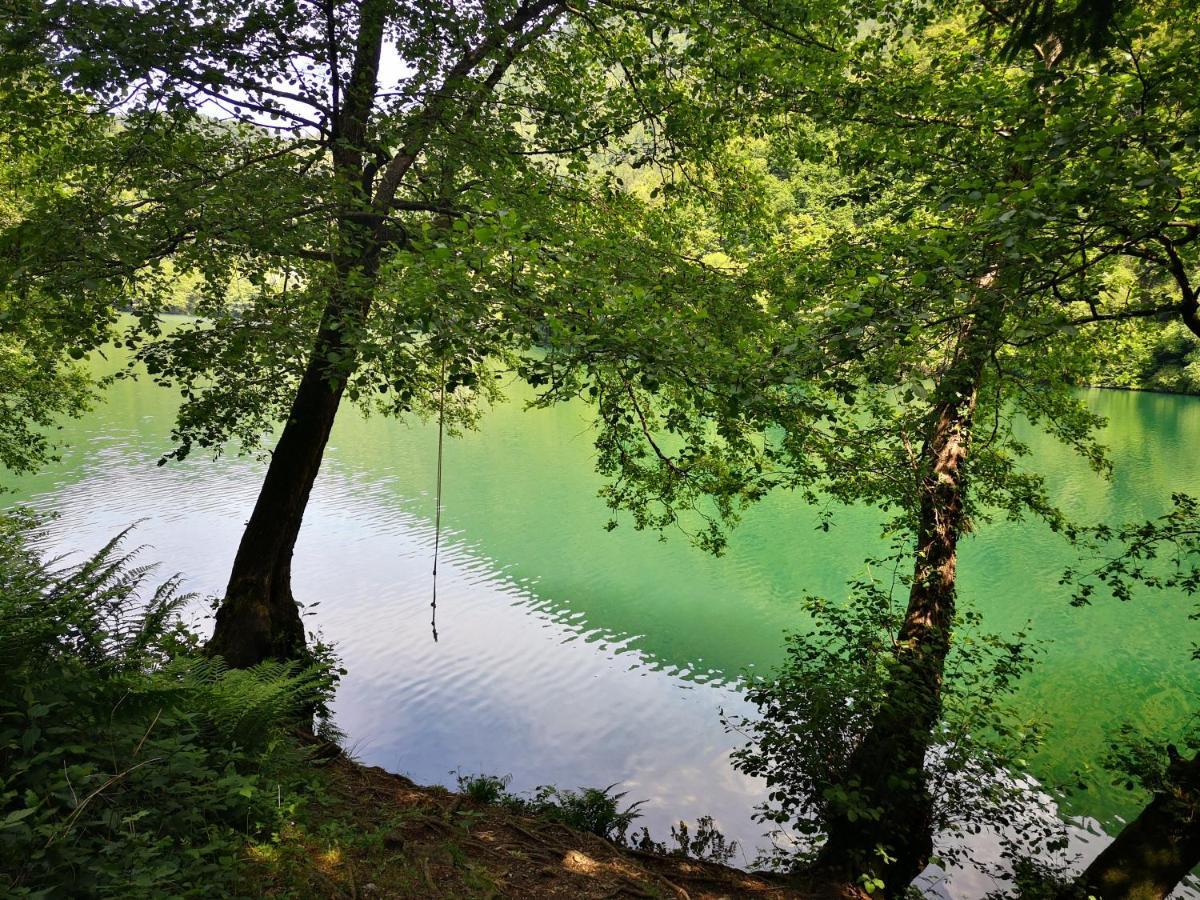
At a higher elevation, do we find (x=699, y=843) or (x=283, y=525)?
(x=283, y=525)

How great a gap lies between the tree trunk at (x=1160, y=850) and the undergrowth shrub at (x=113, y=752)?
17.2ft

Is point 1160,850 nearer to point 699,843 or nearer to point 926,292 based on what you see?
point 699,843

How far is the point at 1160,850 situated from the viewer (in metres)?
4.45

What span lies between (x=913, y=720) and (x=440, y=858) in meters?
3.54

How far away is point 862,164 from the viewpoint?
5.95 m

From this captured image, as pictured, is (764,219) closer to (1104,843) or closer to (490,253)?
(490,253)

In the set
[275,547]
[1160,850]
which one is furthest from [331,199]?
[1160,850]

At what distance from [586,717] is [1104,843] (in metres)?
5.74

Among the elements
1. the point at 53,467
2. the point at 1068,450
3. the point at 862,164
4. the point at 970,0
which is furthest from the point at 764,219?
the point at 1068,450

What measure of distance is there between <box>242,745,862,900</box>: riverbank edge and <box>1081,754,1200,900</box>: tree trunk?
1644 mm

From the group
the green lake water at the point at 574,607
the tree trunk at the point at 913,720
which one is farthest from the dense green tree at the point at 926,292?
the green lake water at the point at 574,607

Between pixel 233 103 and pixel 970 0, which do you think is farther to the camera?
pixel 970 0

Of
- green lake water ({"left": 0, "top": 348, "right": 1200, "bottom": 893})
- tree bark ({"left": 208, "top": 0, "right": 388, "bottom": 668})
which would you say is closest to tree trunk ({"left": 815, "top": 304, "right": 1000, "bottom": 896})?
green lake water ({"left": 0, "top": 348, "right": 1200, "bottom": 893})

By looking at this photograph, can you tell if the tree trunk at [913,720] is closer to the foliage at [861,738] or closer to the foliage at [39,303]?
the foliage at [861,738]
